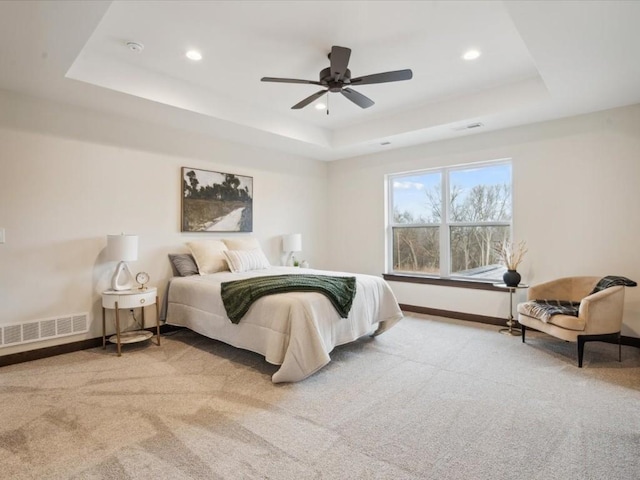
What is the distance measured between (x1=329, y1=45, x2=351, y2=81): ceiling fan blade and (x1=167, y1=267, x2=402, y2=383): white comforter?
194 centimetres

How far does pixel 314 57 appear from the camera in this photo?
327 centimetres

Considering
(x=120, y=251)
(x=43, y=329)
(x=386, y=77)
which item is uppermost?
(x=386, y=77)

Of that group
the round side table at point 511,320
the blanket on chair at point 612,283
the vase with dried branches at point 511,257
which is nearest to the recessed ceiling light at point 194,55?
the vase with dried branches at point 511,257

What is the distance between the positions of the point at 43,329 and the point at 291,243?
10.5 ft

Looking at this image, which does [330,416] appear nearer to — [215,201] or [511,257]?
[511,257]

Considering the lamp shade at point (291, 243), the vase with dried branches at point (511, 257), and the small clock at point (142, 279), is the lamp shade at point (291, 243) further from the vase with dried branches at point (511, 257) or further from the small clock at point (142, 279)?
the vase with dried branches at point (511, 257)

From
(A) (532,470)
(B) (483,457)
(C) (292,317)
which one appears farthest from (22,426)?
(A) (532,470)

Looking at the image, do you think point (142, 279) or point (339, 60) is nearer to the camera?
point (339, 60)

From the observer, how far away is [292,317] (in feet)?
9.41

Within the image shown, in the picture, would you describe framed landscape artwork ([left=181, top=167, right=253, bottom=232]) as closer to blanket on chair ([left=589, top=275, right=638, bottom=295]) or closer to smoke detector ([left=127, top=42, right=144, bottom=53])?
smoke detector ([left=127, top=42, right=144, bottom=53])

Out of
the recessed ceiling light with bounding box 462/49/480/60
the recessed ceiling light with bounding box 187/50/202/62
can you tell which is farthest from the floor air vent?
the recessed ceiling light with bounding box 462/49/480/60

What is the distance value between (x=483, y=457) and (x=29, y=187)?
433 cm

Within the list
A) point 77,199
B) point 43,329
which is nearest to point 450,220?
point 77,199

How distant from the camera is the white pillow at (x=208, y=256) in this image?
4.34 metres
